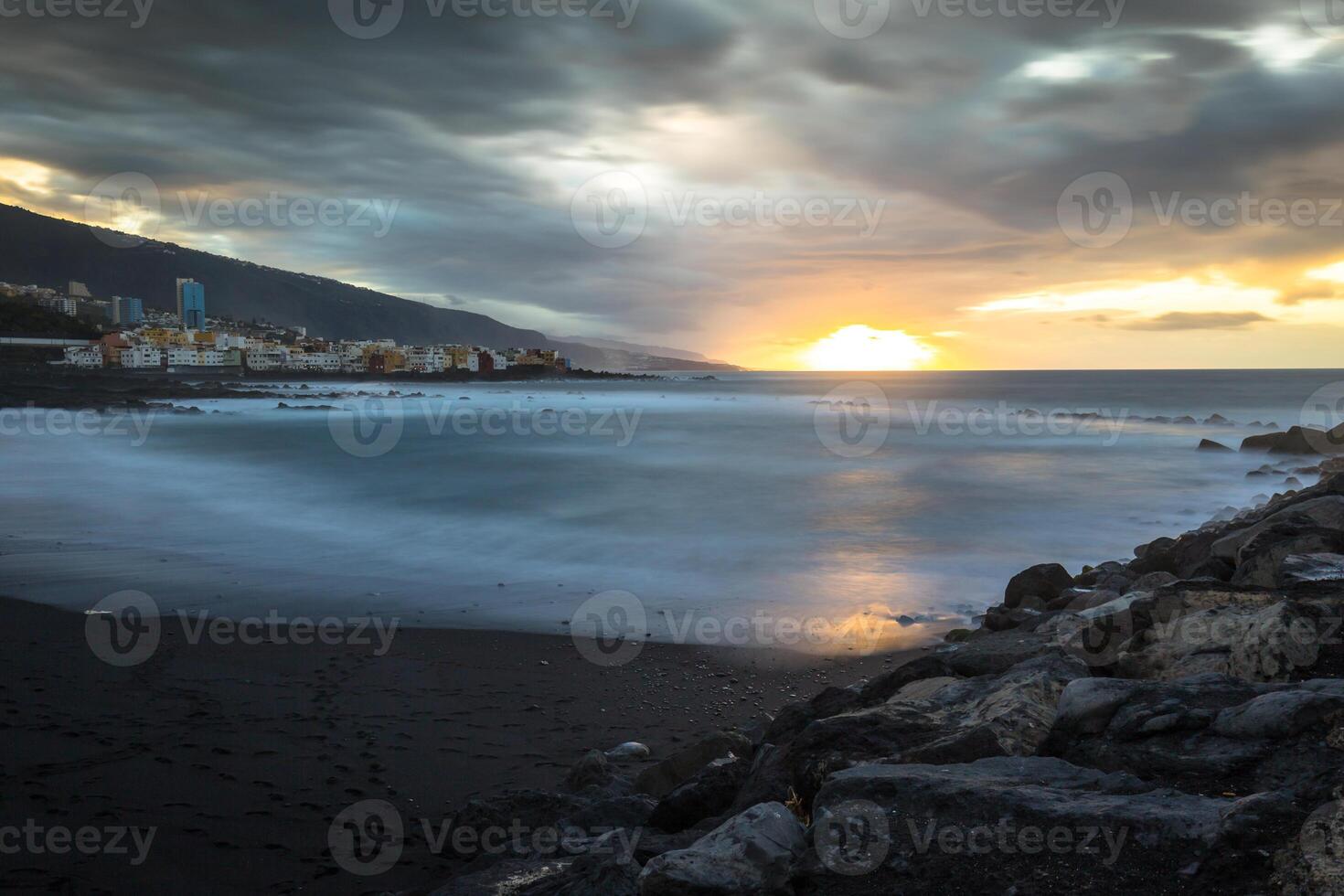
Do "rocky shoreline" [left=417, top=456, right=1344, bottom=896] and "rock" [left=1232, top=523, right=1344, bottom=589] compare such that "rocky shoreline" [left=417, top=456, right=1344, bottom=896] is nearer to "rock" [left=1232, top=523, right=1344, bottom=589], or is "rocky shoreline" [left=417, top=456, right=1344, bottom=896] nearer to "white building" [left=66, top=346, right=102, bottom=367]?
"rock" [left=1232, top=523, right=1344, bottom=589]

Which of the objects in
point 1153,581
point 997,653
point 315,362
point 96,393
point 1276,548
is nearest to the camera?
point 997,653

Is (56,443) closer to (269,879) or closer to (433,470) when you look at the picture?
(433,470)

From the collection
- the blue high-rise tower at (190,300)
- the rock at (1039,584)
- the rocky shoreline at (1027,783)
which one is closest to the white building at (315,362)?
the blue high-rise tower at (190,300)

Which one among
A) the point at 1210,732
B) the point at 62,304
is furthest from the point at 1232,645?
the point at 62,304

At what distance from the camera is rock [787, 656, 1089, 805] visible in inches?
139

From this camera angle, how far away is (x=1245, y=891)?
2252 mm

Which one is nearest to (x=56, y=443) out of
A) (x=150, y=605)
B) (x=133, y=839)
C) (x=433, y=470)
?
(x=433, y=470)

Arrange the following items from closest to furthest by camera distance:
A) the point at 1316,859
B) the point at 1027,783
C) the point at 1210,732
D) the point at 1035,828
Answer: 1. the point at 1316,859
2. the point at 1035,828
3. the point at 1027,783
4. the point at 1210,732

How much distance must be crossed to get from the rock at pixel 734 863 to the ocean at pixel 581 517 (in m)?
5.10

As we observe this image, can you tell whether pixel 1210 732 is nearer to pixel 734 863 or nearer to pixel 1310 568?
pixel 734 863

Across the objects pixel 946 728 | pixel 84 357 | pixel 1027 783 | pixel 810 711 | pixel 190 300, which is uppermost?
pixel 190 300

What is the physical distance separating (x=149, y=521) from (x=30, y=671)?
927cm

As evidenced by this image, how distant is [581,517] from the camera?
16.3 meters

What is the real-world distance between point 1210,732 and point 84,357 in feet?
299
